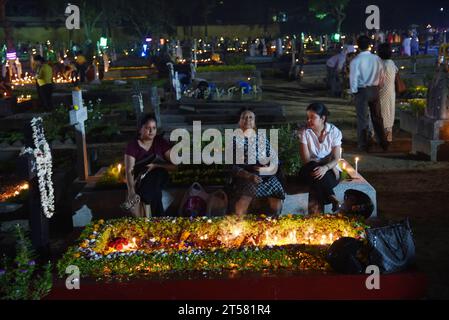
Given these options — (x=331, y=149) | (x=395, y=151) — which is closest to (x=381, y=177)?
(x=395, y=151)

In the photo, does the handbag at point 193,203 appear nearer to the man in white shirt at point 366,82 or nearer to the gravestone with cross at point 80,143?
the gravestone with cross at point 80,143

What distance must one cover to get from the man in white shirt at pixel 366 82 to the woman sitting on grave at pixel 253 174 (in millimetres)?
4630

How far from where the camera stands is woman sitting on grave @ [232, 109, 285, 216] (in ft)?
21.6

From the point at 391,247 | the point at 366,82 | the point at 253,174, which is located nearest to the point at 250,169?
the point at 253,174

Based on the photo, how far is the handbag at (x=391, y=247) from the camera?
16.2ft

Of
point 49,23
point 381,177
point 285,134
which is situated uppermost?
point 49,23

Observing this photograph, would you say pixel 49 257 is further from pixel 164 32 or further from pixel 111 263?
pixel 164 32

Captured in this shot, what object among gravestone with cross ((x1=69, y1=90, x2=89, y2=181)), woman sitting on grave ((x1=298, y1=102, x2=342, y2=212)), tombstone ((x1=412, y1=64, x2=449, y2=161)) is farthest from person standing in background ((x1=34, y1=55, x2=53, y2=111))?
woman sitting on grave ((x1=298, y1=102, x2=342, y2=212))

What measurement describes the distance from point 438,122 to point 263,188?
5047 mm

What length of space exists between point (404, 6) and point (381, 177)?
53412 millimetres

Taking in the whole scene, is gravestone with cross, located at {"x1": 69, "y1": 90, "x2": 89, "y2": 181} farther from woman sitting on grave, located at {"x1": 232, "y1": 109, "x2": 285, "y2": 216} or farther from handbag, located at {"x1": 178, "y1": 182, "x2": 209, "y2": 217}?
woman sitting on grave, located at {"x1": 232, "y1": 109, "x2": 285, "y2": 216}

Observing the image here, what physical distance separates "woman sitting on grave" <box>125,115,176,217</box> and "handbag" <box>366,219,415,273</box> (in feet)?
8.54

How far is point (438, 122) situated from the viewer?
1039cm

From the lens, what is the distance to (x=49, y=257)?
240 inches
